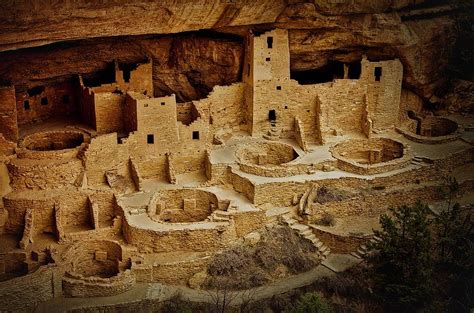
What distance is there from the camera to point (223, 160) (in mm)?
23828

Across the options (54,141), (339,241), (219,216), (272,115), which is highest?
(272,115)

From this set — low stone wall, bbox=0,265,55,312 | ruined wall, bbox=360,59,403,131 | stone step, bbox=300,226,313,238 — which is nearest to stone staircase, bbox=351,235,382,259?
stone step, bbox=300,226,313,238

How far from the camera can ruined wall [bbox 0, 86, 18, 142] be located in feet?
75.6

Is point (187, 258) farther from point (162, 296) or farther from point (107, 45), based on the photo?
point (107, 45)

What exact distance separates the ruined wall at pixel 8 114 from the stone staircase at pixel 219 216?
19.5 ft

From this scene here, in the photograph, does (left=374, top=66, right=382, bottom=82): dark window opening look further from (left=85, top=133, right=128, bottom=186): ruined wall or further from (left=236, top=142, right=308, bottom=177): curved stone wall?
(left=85, top=133, right=128, bottom=186): ruined wall

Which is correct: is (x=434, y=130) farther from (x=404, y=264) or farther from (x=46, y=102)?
(x=46, y=102)

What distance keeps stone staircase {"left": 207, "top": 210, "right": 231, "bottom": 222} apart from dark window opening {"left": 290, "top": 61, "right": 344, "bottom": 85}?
22.4 feet

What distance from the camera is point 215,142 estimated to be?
25.0m

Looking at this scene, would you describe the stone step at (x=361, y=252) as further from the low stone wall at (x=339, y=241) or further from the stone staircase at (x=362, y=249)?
the low stone wall at (x=339, y=241)

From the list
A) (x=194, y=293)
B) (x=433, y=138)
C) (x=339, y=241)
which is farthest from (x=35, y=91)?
(x=433, y=138)

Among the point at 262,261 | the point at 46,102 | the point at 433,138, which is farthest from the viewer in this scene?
the point at 433,138

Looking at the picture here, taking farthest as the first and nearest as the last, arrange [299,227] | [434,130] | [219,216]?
[434,130]
[299,227]
[219,216]

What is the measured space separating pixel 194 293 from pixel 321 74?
9.79 m
